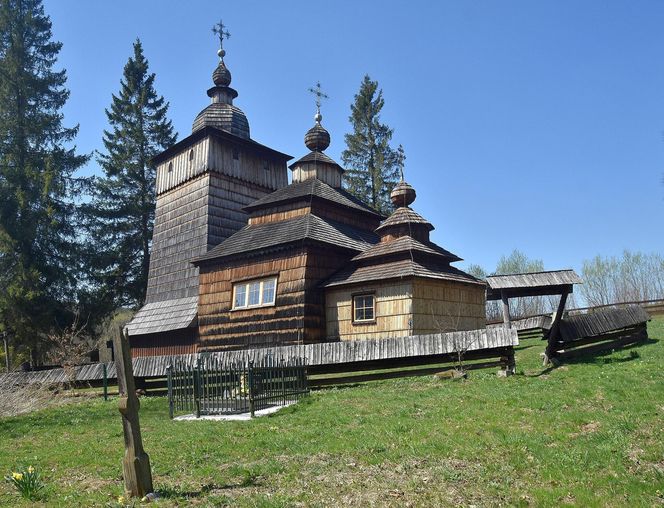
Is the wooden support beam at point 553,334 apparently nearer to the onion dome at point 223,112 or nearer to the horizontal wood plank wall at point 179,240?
the horizontal wood plank wall at point 179,240

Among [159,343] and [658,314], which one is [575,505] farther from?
[658,314]

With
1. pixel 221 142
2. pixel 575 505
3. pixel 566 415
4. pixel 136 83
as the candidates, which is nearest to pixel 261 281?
pixel 221 142

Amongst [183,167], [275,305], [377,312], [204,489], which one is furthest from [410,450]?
[183,167]

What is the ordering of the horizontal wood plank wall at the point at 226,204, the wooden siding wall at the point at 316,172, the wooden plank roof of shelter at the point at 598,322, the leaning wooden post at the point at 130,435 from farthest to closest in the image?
1. the wooden siding wall at the point at 316,172
2. the horizontal wood plank wall at the point at 226,204
3. the wooden plank roof of shelter at the point at 598,322
4. the leaning wooden post at the point at 130,435

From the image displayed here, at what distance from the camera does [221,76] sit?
35.1 meters

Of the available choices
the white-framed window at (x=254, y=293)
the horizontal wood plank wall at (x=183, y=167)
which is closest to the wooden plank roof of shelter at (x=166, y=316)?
the white-framed window at (x=254, y=293)

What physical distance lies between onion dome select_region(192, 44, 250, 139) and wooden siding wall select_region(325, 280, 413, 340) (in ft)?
49.3

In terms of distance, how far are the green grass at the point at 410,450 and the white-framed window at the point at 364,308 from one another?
313 inches

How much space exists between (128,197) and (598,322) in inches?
1414

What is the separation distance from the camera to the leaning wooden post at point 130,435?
672 cm

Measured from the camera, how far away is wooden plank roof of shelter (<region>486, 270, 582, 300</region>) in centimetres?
1538

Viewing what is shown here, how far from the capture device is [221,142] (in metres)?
31.5

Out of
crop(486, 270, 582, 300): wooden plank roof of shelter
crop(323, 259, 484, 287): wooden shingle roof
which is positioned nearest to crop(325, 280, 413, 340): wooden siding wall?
crop(323, 259, 484, 287): wooden shingle roof

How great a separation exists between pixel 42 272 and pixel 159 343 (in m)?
10.0
